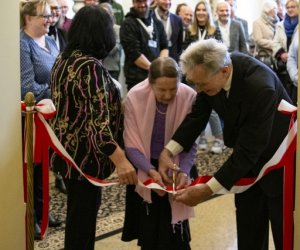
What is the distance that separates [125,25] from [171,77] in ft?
8.42

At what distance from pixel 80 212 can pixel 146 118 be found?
537 millimetres

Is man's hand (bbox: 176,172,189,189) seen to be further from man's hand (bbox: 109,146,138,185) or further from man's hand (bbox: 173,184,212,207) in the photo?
man's hand (bbox: 109,146,138,185)

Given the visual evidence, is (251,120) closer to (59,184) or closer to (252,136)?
(252,136)

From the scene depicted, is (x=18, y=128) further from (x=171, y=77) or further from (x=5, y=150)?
(x=171, y=77)

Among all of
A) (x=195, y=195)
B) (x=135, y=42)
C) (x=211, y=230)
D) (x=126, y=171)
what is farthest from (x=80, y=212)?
(x=135, y=42)

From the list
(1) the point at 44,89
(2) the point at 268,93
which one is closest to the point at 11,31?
(2) the point at 268,93

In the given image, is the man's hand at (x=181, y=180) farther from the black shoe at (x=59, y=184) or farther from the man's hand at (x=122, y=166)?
the black shoe at (x=59, y=184)

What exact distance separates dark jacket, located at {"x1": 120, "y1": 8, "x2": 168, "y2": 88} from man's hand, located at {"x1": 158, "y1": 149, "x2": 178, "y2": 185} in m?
2.49

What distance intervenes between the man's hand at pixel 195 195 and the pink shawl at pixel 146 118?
0.19 metres

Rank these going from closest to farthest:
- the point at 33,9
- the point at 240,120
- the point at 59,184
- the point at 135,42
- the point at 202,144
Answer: the point at 240,120 → the point at 33,9 → the point at 59,184 → the point at 135,42 → the point at 202,144

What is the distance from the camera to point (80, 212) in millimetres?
2486

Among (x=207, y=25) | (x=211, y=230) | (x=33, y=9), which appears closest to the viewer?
(x=33, y=9)

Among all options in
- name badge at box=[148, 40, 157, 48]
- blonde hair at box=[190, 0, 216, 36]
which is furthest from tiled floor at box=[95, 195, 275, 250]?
blonde hair at box=[190, 0, 216, 36]

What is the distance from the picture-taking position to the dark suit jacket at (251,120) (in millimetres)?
2119
